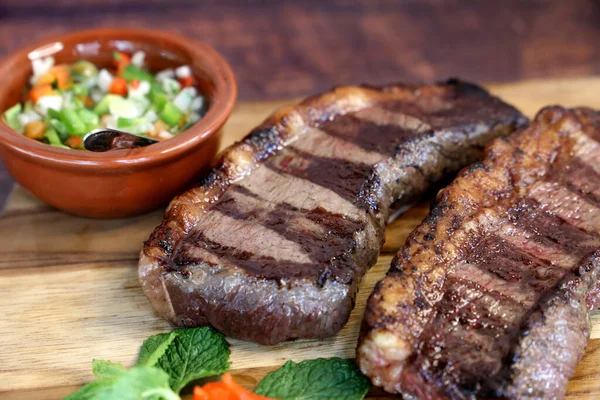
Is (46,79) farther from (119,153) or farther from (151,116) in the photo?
(119,153)

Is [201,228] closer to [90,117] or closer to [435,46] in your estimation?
[90,117]

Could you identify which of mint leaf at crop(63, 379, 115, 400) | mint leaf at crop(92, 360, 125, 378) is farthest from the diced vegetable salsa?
mint leaf at crop(63, 379, 115, 400)

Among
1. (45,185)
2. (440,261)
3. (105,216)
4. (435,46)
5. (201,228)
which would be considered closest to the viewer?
(440,261)

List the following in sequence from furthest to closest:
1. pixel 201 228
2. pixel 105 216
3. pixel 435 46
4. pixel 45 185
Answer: pixel 435 46 < pixel 105 216 < pixel 45 185 < pixel 201 228

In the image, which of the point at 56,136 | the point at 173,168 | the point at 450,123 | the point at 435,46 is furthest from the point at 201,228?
the point at 435,46

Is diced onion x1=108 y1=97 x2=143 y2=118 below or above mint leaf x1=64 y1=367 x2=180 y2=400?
above

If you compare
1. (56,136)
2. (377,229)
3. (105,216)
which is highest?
(377,229)

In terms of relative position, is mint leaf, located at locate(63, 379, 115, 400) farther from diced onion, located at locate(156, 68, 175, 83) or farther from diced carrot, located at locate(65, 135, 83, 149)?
diced onion, located at locate(156, 68, 175, 83)
